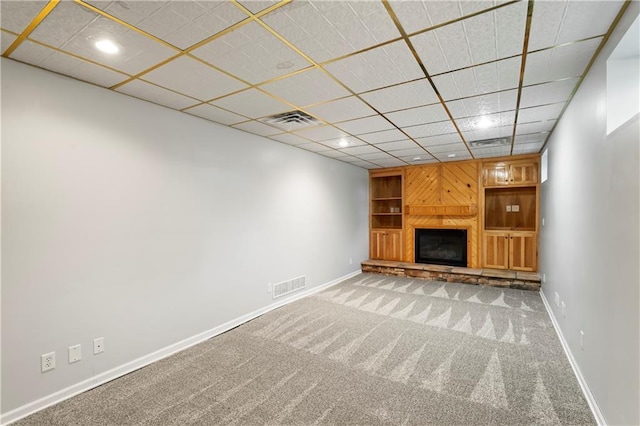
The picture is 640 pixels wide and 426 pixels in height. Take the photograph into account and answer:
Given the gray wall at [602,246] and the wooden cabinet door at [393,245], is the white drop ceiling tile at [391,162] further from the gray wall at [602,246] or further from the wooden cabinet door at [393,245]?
the gray wall at [602,246]

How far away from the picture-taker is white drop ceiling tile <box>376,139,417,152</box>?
4.54 m

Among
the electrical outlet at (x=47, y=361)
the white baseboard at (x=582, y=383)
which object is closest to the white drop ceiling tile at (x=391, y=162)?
the white baseboard at (x=582, y=383)

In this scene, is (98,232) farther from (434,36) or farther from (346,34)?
(434,36)

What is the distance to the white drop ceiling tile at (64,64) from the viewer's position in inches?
77.5

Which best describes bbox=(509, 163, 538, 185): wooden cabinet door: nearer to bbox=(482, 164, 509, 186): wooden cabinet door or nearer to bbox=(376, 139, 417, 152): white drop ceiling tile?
bbox=(482, 164, 509, 186): wooden cabinet door

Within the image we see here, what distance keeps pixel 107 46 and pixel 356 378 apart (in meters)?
3.20

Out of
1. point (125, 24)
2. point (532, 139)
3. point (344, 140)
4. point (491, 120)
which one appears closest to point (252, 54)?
point (125, 24)

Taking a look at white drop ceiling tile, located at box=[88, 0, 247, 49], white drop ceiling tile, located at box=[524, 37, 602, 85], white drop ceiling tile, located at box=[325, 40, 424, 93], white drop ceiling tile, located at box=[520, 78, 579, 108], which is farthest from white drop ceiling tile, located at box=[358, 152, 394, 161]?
white drop ceiling tile, located at box=[88, 0, 247, 49]

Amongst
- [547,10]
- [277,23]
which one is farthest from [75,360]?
[547,10]

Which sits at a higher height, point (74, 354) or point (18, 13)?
point (18, 13)

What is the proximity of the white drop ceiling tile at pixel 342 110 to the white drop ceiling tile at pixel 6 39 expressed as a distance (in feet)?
7.37

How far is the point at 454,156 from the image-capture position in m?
5.75

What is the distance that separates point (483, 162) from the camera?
6059 millimetres

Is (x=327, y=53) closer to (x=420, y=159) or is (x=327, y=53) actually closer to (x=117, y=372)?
(x=117, y=372)
